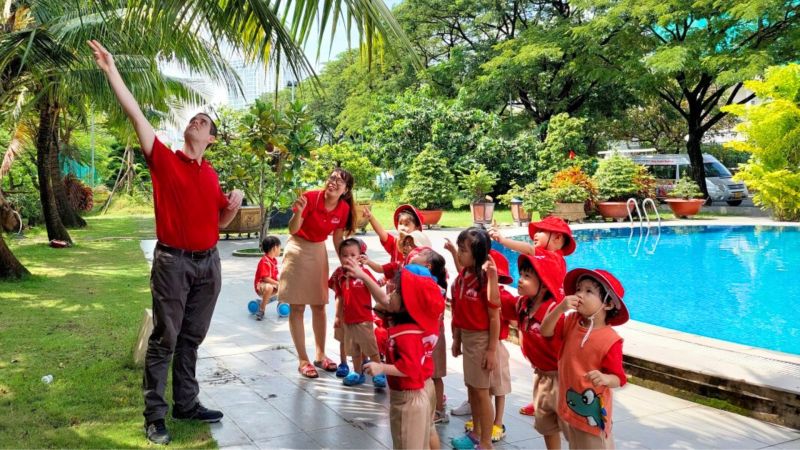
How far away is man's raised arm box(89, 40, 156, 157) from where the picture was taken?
360cm

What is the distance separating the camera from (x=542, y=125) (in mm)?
27438

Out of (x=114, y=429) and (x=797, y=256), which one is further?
(x=797, y=256)

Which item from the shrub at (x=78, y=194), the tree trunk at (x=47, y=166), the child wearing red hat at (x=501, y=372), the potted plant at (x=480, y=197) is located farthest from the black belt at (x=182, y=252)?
the shrub at (x=78, y=194)

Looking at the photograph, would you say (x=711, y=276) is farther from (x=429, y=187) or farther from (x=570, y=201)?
(x=429, y=187)

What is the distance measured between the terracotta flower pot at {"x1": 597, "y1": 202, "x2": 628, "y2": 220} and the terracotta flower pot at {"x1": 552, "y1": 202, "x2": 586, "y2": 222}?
735 mm

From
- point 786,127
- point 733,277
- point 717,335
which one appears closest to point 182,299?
point 717,335

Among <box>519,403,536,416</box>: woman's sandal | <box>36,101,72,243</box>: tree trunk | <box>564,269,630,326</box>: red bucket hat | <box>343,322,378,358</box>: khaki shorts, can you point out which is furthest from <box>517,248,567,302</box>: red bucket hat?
<box>36,101,72,243</box>: tree trunk

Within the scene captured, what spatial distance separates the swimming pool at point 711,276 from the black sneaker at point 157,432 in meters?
6.20

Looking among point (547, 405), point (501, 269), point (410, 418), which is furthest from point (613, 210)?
point (410, 418)

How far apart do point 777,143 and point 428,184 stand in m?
9.33

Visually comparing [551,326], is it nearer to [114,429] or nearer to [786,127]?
[114,429]

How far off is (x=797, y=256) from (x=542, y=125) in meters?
15.4

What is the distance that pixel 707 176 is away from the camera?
27.4 meters

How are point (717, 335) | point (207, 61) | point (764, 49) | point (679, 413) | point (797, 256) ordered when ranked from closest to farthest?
point (679, 413) < point (717, 335) < point (207, 61) < point (797, 256) < point (764, 49)
